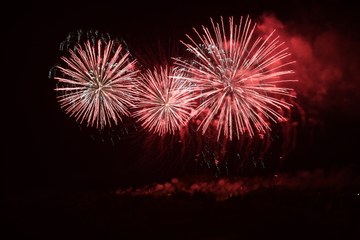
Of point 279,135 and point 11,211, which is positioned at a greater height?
point 279,135

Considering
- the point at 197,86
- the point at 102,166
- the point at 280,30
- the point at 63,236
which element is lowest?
the point at 63,236

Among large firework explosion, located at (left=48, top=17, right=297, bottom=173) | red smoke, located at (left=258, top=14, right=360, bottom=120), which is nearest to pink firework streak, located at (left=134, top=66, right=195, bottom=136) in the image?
large firework explosion, located at (left=48, top=17, right=297, bottom=173)

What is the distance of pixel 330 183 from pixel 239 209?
3.70 meters

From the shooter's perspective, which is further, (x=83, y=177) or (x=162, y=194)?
(x=83, y=177)

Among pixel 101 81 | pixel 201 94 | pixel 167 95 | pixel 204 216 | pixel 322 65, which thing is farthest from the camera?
pixel 322 65

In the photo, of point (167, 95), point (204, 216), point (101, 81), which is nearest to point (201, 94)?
point (167, 95)

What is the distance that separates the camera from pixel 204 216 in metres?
10.1

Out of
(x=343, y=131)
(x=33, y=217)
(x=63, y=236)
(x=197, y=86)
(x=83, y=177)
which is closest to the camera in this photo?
(x=63, y=236)

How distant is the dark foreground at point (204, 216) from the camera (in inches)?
357

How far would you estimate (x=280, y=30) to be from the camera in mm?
15148

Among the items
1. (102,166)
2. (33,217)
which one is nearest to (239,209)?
(33,217)

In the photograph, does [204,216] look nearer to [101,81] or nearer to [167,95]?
[167,95]

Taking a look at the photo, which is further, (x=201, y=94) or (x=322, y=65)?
(x=322, y=65)

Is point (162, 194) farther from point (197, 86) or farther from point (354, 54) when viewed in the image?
point (354, 54)
